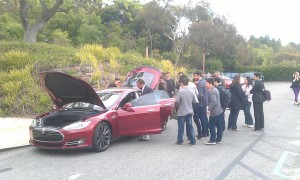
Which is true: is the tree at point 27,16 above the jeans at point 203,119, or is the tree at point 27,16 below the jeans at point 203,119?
above

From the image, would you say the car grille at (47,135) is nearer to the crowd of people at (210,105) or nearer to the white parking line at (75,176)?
the white parking line at (75,176)

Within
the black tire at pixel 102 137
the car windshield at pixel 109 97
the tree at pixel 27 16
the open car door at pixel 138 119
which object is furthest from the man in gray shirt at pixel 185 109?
the tree at pixel 27 16

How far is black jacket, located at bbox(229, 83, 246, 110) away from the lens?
1078cm

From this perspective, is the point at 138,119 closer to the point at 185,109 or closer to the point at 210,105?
the point at 185,109

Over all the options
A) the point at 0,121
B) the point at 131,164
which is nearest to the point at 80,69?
the point at 0,121

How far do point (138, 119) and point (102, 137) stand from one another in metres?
1.08

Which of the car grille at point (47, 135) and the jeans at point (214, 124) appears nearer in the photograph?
the car grille at point (47, 135)

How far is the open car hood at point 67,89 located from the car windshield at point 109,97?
426mm

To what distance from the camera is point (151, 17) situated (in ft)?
162

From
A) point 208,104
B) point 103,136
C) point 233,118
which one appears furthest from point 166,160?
point 233,118

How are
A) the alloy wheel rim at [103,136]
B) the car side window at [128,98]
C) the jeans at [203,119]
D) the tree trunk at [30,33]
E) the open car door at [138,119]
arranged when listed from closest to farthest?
the alloy wheel rim at [103,136] < the open car door at [138,119] < the car side window at [128,98] < the jeans at [203,119] < the tree trunk at [30,33]

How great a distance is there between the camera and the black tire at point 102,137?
783 centimetres

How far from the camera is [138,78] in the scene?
38.7 ft

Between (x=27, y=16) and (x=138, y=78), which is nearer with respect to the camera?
(x=138, y=78)
